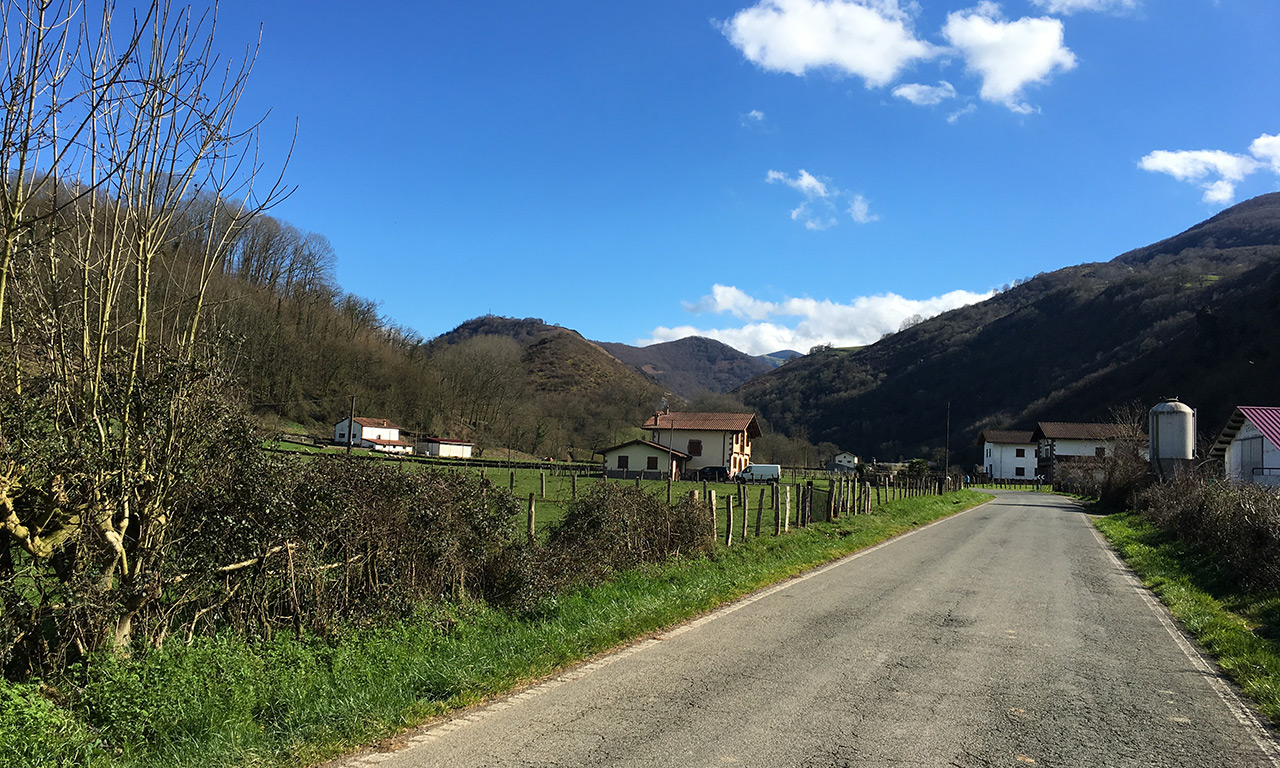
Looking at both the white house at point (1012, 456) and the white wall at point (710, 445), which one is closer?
the white wall at point (710, 445)

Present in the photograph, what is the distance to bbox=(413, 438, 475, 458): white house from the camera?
73250mm

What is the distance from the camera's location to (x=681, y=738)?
17.4 feet

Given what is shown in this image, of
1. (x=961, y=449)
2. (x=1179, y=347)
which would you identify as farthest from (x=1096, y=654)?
(x=961, y=449)

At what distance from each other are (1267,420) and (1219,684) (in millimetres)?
30236

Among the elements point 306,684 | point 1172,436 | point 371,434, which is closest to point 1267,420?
point 1172,436

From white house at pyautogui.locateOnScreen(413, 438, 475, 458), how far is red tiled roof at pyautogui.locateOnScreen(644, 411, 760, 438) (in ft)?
60.4

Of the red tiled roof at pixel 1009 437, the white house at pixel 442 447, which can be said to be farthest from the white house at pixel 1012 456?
the white house at pixel 442 447

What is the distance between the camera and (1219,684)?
7.34 meters

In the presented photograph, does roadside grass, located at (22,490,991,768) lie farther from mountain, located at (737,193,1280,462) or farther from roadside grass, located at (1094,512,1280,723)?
mountain, located at (737,193,1280,462)

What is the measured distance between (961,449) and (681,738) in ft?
394

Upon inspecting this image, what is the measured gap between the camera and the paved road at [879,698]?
5.11 m

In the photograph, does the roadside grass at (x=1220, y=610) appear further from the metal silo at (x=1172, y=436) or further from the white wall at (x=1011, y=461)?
the white wall at (x=1011, y=461)

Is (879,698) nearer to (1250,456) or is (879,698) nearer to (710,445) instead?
(1250,456)

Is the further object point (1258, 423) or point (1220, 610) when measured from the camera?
point (1258, 423)
